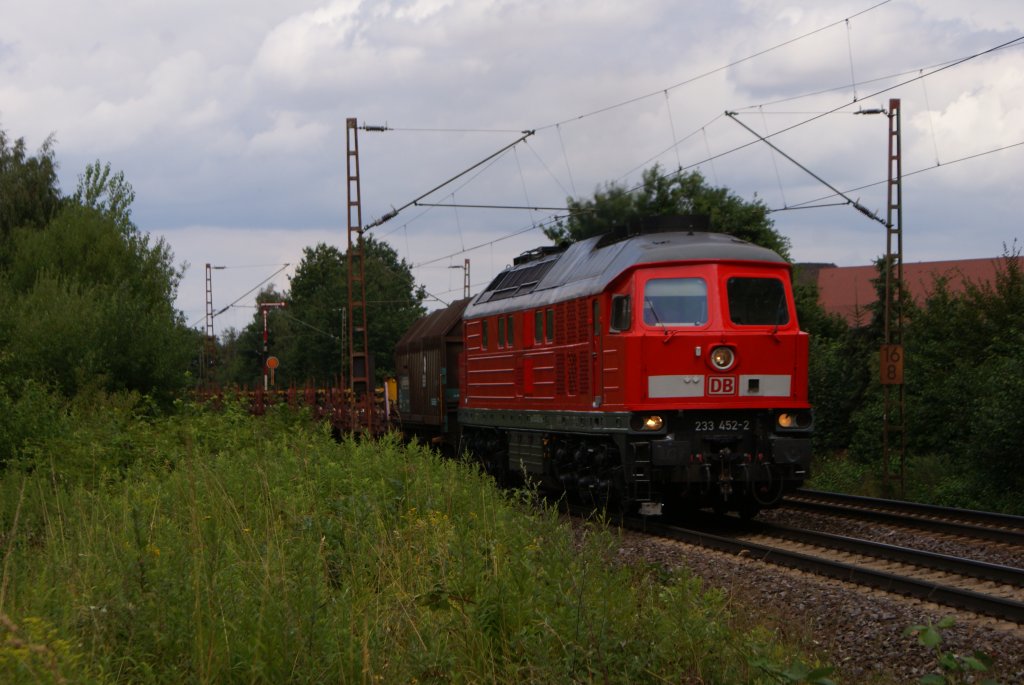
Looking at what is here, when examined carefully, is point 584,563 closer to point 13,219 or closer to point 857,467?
point 857,467

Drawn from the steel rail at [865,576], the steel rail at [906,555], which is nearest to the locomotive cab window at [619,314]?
the steel rail at [865,576]

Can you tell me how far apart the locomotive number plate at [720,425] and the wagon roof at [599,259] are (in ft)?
6.57

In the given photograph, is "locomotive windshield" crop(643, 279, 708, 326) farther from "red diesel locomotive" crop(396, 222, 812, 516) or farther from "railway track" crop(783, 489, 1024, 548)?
"railway track" crop(783, 489, 1024, 548)

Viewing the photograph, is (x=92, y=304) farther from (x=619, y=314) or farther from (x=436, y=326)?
(x=619, y=314)

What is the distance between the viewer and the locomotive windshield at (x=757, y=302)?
48.6 ft

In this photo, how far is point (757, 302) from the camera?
14992 mm

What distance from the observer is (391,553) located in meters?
8.79

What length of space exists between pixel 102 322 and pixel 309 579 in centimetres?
1921

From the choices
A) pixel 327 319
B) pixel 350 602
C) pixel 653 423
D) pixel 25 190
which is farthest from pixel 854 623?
pixel 327 319

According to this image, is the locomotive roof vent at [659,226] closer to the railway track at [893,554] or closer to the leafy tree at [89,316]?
the railway track at [893,554]

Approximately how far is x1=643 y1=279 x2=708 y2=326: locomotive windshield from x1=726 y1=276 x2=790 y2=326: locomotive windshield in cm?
36

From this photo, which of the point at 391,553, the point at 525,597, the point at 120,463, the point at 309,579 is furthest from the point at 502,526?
the point at 120,463

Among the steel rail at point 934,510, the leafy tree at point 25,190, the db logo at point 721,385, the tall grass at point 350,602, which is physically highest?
the leafy tree at point 25,190

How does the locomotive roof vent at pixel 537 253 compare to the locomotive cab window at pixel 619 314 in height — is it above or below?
above
